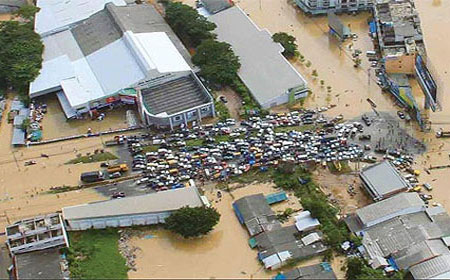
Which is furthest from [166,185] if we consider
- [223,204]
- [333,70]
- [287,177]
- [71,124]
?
[333,70]

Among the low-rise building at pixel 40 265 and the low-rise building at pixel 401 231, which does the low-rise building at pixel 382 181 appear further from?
the low-rise building at pixel 40 265

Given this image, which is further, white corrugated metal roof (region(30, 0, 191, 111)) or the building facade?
the building facade

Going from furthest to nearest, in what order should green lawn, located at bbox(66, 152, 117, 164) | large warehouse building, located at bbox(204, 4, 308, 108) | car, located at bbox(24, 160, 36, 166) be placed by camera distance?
large warehouse building, located at bbox(204, 4, 308, 108), car, located at bbox(24, 160, 36, 166), green lawn, located at bbox(66, 152, 117, 164)

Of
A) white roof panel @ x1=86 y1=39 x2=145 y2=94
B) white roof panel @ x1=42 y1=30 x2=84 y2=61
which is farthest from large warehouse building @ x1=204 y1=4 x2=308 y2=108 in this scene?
white roof panel @ x1=42 y1=30 x2=84 y2=61

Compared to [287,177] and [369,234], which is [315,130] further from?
[369,234]

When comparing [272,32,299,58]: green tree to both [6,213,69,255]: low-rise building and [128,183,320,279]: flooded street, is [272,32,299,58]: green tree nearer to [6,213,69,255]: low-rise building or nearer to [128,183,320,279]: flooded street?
[128,183,320,279]: flooded street

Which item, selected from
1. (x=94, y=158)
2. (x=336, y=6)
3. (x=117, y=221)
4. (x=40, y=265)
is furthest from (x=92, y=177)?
(x=336, y=6)

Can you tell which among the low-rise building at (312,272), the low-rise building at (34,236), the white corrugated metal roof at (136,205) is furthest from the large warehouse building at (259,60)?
the low-rise building at (34,236)
